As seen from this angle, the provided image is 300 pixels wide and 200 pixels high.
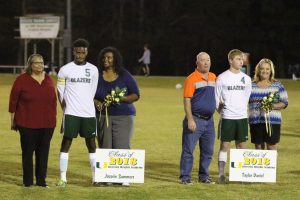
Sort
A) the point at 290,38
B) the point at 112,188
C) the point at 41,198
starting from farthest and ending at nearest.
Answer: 1. the point at 290,38
2. the point at 112,188
3. the point at 41,198

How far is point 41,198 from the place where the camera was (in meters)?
10.2

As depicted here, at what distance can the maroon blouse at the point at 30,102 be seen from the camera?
1086cm

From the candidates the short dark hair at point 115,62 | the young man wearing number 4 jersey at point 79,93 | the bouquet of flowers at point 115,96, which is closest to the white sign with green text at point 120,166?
the young man wearing number 4 jersey at point 79,93

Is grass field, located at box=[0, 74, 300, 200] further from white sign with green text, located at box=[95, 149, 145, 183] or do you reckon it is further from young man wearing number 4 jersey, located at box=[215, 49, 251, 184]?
young man wearing number 4 jersey, located at box=[215, 49, 251, 184]

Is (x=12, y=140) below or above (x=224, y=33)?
below

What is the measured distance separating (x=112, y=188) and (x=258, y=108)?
227 centimetres

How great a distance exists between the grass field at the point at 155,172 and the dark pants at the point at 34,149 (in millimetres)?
206

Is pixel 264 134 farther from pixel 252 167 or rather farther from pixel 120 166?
pixel 120 166

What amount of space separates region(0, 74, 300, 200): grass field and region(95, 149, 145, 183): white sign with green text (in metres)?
0.14

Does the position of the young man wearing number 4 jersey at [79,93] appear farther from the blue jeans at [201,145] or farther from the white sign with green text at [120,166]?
the blue jeans at [201,145]

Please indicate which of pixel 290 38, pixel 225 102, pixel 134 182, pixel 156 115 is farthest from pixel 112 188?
pixel 290 38

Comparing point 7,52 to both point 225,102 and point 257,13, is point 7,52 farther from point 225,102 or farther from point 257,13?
point 225,102

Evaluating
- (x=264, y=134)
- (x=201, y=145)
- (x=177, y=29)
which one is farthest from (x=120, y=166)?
(x=177, y=29)

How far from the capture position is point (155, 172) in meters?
12.9
